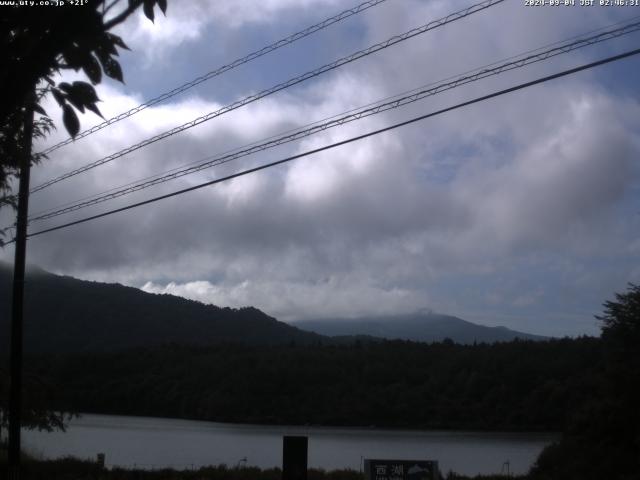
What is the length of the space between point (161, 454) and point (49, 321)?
3594cm

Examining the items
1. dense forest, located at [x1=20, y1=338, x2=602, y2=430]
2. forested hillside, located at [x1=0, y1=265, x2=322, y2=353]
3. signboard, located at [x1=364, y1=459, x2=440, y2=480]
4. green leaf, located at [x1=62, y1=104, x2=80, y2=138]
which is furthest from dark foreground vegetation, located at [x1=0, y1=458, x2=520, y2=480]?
green leaf, located at [x1=62, y1=104, x2=80, y2=138]

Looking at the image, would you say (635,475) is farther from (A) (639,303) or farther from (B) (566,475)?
(A) (639,303)

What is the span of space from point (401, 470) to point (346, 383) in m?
47.9

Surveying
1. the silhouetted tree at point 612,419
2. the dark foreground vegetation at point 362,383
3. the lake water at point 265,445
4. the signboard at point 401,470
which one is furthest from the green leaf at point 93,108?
the lake water at point 265,445

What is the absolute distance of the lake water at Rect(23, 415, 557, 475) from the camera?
120 ft

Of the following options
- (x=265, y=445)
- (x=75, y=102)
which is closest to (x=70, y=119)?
(x=75, y=102)

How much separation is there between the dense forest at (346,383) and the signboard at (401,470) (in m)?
27.6

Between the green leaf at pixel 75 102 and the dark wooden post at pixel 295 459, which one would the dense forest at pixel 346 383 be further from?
the green leaf at pixel 75 102

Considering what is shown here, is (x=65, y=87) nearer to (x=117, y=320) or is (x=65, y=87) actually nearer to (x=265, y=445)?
(x=265, y=445)

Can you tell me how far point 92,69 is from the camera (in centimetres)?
490

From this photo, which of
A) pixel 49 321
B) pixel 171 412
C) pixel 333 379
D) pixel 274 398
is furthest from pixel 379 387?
pixel 49 321

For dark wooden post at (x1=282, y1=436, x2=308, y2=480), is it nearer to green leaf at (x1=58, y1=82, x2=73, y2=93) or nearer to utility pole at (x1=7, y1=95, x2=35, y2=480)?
utility pole at (x1=7, y1=95, x2=35, y2=480)

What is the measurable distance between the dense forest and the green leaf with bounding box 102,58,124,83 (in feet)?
122

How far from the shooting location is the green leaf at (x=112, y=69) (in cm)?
500
